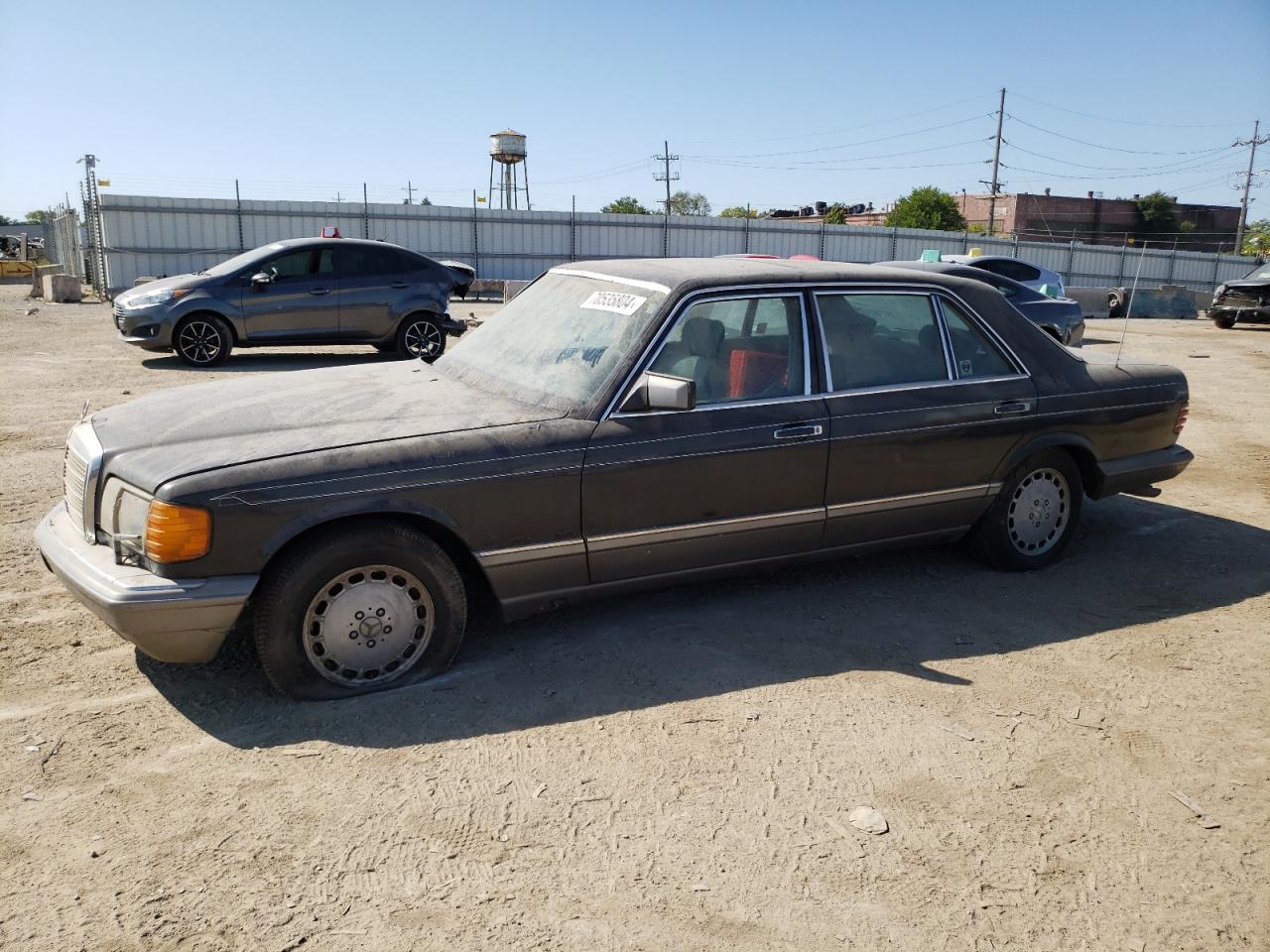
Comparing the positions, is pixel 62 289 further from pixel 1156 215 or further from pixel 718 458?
pixel 1156 215

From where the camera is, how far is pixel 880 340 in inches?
189

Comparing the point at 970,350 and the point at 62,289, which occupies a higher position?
the point at 970,350

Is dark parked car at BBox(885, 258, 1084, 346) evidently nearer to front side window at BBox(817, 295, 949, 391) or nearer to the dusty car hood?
front side window at BBox(817, 295, 949, 391)

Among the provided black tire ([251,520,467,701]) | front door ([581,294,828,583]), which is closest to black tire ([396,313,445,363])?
front door ([581,294,828,583])

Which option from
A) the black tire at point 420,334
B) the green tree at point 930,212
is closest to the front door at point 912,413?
the black tire at point 420,334

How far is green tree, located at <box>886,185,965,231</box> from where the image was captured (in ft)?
227

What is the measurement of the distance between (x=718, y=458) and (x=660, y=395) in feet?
1.56

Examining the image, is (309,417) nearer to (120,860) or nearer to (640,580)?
(640,580)

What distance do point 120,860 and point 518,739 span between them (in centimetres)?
129

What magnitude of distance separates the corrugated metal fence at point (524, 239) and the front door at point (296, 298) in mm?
14237


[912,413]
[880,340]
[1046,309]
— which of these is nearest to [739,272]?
[880,340]

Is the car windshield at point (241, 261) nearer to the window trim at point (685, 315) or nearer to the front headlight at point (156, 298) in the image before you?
the front headlight at point (156, 298)

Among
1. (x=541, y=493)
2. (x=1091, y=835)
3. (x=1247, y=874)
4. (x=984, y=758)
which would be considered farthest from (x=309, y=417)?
(x=1247, y=874)

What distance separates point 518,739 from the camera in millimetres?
3545
